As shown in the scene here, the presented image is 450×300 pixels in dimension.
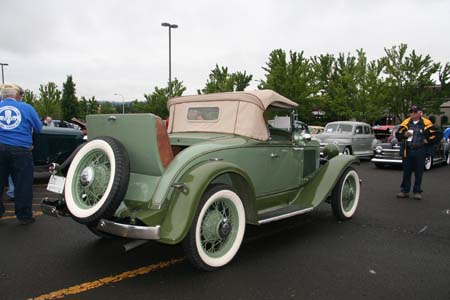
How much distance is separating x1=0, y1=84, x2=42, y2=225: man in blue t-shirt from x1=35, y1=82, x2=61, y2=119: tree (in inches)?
1446

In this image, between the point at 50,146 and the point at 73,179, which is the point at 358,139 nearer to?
the point at 50,146

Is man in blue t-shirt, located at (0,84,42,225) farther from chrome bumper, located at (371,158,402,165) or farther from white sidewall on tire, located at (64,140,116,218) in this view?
chrome bumper, located at (371,158,402,165)

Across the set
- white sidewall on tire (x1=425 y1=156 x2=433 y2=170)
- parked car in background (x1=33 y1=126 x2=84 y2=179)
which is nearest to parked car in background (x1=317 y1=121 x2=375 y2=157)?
white sidewall on tire (x1=425 y1=156 x2=433 y2=170)

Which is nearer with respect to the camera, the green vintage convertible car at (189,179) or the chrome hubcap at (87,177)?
the green vintage convertible car at (189,179)

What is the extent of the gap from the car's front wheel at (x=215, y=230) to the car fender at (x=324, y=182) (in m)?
1.42

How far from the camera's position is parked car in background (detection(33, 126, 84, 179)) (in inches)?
304

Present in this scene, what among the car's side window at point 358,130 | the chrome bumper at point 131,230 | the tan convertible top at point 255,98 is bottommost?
the chrome bumper at point 131,230

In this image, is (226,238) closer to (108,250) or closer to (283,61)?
(108,250)

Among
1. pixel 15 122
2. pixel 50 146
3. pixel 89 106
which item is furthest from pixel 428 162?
pixel 89 106

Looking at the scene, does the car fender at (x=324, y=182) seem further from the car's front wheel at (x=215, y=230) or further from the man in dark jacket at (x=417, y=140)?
the man in dark jacket at (x=417, y=140)

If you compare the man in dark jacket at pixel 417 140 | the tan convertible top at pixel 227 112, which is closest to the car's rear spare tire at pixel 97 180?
the tan convertible top at pixel 227 112

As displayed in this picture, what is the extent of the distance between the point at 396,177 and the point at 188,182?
886 centimetres

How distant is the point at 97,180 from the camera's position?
349 cm

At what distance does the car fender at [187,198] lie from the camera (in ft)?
10.1
